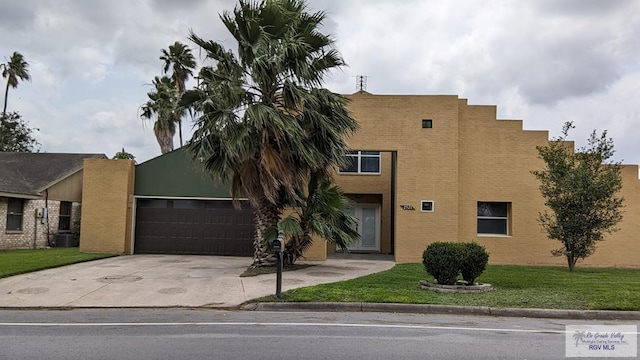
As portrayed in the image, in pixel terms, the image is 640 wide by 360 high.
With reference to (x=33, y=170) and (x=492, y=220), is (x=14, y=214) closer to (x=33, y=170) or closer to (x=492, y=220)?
(x=33, y=170)

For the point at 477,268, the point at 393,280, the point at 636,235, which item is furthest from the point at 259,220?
the point at 636,235

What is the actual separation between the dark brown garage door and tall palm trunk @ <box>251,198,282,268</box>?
5092 mm

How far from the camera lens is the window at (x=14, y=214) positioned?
2166 centimetres

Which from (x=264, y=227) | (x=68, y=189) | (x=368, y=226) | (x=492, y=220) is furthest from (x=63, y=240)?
(x=492, y=220)

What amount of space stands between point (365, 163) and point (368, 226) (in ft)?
9.10

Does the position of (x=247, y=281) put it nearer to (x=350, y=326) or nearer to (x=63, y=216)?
(x=350, y=326)

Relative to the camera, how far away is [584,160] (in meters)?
15.6

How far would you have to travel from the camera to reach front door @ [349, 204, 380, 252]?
22094 millimetres

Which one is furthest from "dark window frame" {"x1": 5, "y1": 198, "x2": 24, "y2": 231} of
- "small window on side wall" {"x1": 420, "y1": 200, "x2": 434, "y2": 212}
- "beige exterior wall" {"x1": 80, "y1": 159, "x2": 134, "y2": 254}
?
"small window on side wall" {"x1": 420, "y1": 200, "x2": 434, "y2": 212}

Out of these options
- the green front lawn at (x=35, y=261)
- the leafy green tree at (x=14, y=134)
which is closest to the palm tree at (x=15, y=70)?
the leafy green tree at (x=14, y=134)

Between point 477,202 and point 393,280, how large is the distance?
22.2ft

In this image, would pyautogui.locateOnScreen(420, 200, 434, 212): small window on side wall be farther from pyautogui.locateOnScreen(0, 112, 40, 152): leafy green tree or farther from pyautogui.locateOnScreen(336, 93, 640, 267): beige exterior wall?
pyautogui.locateOnScreen(0, 112, 40, 152): leafy green tree

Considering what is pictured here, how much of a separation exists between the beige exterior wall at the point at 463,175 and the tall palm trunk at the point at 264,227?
4.90 m

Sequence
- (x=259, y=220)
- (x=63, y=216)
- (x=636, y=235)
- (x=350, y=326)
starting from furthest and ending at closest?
(x=63, y=216)
(x=636, y=235)
(x=259, y=220)
(x=350, y=326)
